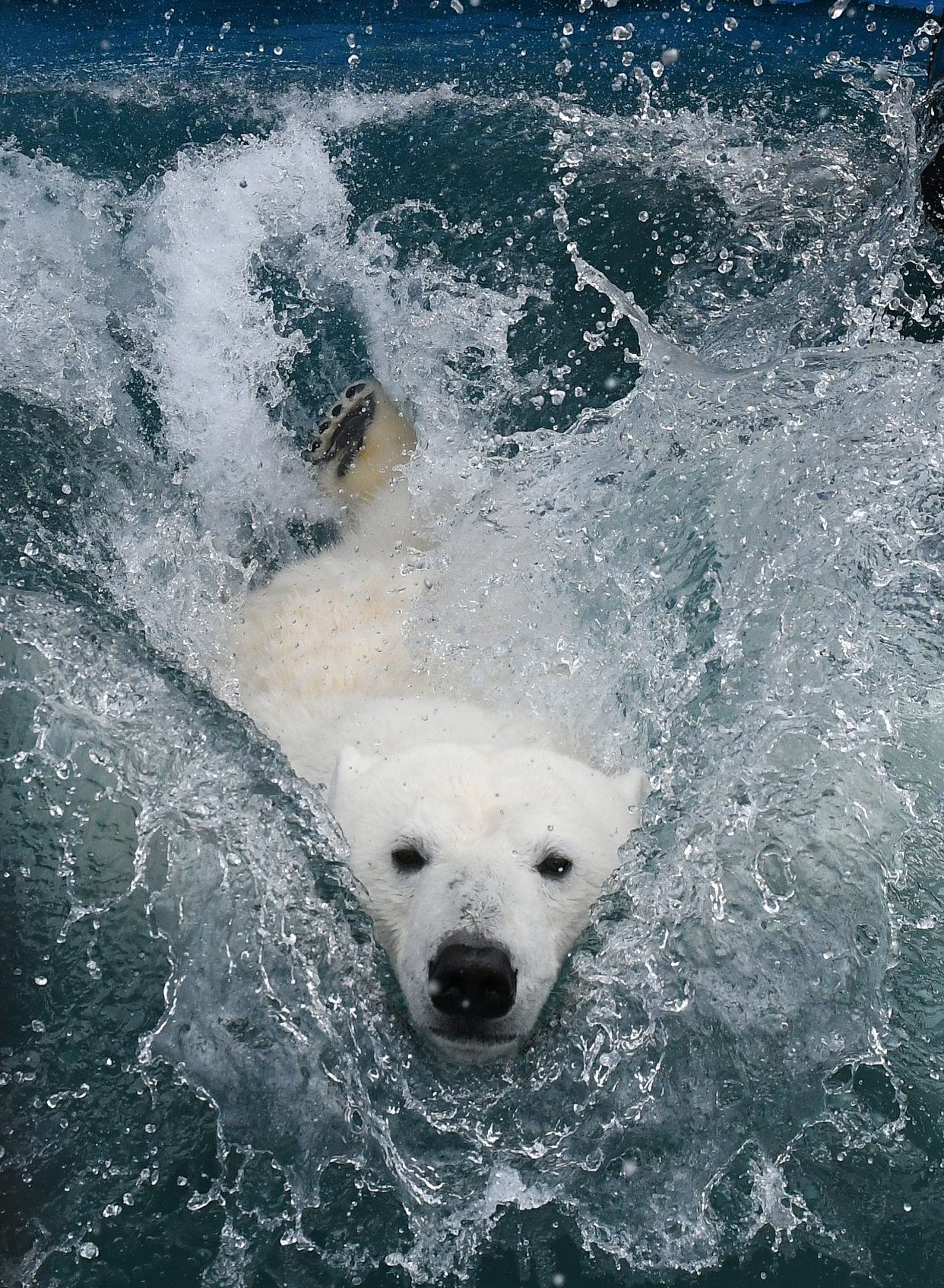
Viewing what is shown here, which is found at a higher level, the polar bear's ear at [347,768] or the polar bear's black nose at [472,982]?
the polar bear's black nose at [472,982]

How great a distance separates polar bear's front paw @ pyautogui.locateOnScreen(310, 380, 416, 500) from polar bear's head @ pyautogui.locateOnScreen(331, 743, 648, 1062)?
1.07 m

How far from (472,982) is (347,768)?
61cm

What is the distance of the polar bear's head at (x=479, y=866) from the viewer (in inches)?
74.7

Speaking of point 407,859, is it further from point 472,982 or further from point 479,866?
point 472,982

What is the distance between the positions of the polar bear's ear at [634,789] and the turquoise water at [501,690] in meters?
0.04

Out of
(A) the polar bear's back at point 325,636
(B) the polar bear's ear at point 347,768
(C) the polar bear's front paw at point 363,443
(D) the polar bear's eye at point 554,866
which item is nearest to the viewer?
(D) the polar bear's eye at point 554,866

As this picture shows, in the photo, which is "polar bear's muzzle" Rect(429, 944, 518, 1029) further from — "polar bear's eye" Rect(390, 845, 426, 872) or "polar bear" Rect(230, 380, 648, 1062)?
"polar bear's eye" Rect(390, 845, 426, 872)

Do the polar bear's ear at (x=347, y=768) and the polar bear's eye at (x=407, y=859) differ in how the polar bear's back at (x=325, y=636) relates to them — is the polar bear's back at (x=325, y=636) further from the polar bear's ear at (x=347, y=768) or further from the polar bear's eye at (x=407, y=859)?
the polar bear's eye at (x=407, y=859)

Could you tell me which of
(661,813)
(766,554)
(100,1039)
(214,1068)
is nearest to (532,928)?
(661,813)

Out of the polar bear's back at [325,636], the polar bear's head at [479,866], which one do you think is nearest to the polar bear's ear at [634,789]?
the polar bear's head at [479,866]

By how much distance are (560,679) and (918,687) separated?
2.89ft

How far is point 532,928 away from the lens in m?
2.02

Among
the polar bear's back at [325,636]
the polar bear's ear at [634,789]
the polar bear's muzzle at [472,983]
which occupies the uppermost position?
the polar bear's muzzle at [472,983]

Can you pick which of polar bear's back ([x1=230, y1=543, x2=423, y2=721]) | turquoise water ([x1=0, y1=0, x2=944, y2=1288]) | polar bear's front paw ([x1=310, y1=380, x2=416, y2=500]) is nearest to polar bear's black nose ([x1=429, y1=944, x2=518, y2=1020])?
turquoise water ([x1=0, y1=0, x2=944, y2=1288])
